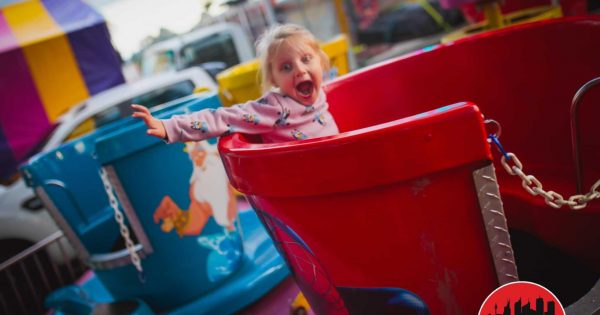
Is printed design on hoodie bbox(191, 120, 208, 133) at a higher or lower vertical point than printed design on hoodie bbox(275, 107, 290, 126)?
higher

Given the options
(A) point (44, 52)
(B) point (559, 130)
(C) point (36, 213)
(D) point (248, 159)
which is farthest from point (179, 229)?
(A) point (44, 52)

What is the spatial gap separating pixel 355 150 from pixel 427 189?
137 millimetres

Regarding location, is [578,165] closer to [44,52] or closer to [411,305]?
[411,305]

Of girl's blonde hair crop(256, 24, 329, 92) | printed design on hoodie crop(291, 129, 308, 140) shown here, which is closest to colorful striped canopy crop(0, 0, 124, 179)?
girl's blonde hair crop(256, 24, 329, 92)

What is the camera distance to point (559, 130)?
4.84ft

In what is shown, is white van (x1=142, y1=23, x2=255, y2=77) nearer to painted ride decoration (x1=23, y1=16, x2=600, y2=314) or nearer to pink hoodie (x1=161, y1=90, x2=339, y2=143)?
painted ride decoration (x1=23, y1=16, x2=600, y2=314)

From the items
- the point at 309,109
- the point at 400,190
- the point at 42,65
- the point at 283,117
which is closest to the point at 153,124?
the point at 283,117

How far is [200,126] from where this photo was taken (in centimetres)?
106

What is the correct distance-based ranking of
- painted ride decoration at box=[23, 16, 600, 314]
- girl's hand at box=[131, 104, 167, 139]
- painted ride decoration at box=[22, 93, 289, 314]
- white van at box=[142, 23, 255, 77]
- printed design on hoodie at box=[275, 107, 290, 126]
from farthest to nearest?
white van at box=[142, 23, 255, 77]
painted ride decoration at box=[22, 93, 289, 314]
printed design on hoodie at box=[275, 107, 290, 126]
girl's hand at box=[131, 104, 167, 139]
painted ride decoration at box=[23, 16, 600, 314]

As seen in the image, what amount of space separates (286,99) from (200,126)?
30 centimetres

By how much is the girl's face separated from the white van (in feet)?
15.2

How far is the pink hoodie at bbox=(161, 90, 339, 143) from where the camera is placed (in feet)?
3.45

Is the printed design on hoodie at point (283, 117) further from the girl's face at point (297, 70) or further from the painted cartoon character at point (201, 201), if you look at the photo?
the painted cartoon character at point (201, 201)

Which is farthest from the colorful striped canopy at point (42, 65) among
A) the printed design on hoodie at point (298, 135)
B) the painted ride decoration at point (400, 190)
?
the printed design on hoodie at point (298, 135)
